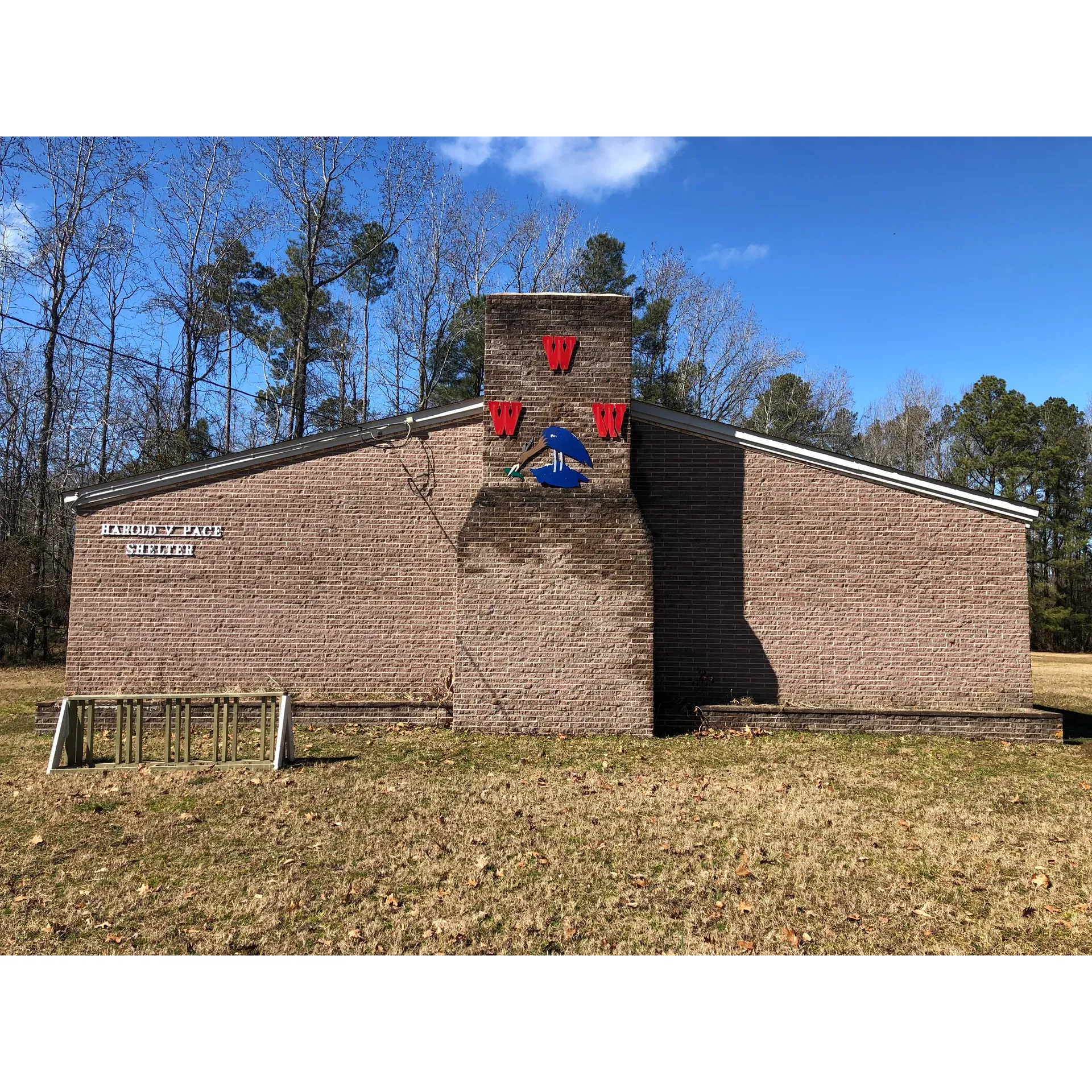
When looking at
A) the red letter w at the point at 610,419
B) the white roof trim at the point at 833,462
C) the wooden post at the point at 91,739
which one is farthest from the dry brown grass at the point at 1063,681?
the wooden post at the point at 91,739

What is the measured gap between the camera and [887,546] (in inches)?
453

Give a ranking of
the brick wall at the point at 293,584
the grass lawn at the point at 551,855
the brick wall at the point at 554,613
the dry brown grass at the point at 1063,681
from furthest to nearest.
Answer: the dry brown grass at the point at 1063,681 < the brick wall at the point at 293,584 < the brick wall at the point at 554,613 < the grass lawn at the point at 551,855

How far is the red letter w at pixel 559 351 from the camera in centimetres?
1092

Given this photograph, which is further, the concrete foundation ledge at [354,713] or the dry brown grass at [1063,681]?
the dry brown grass at [1063,681]

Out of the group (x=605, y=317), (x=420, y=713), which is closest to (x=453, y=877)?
(x=420, y=713)

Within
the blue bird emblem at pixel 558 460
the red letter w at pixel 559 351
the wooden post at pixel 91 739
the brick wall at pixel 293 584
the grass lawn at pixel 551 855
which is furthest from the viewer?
the brick wall at pixel 293 584

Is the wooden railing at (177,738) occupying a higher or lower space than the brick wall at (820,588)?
lower

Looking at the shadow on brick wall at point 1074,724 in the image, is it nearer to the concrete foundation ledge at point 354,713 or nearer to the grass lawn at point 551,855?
the grass lawn at point 551,855

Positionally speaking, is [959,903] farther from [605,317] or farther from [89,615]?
[89,615]

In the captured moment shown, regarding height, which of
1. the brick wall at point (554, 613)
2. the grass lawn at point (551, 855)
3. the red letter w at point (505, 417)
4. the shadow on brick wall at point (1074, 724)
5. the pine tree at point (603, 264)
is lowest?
the grass lawn at point (551, 855)

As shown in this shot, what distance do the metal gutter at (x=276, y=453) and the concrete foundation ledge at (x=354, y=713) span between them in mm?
3277

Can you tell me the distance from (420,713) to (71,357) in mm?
23183

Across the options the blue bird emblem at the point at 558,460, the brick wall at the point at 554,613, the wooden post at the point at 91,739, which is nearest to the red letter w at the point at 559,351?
the blue bird emblem at the point at 558,460

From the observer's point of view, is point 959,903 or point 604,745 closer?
point 959,903
